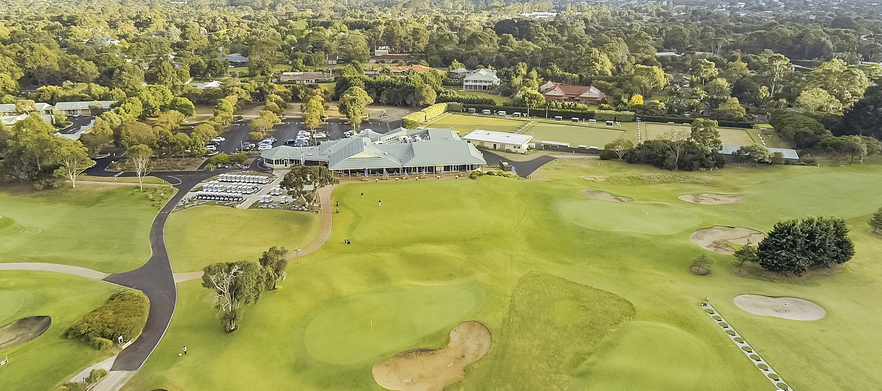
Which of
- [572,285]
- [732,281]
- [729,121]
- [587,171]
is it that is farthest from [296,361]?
[729,121]

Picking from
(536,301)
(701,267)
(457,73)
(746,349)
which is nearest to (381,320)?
(536,301)

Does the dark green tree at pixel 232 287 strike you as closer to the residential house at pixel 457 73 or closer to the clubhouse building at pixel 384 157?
the clubhouse building at pixel 384 157

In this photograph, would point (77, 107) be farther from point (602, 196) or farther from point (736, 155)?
point (736, 155)

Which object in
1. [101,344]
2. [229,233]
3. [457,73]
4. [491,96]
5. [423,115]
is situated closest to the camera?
[101,344]

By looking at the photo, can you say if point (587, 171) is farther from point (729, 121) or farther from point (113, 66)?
point (113, 66)

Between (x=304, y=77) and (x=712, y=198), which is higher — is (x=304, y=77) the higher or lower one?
the higher one

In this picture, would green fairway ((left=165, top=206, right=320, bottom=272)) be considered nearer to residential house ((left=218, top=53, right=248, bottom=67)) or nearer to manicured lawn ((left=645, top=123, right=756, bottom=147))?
manicured lawn ((left=645, top=123, right=756, bottom=147))

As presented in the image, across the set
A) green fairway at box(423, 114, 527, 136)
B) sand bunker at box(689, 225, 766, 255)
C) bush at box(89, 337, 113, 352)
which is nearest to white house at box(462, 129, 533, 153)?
green fairway at box(423, 114, 527, 136)
